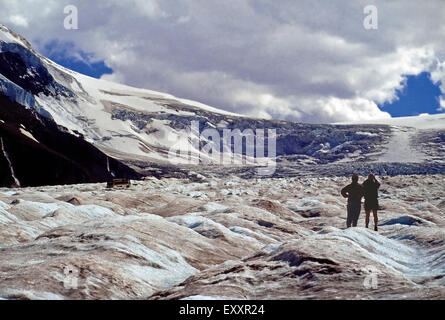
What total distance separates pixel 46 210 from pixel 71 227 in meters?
8.52

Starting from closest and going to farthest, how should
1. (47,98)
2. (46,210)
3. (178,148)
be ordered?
(46,210), (47,98), (178,148)

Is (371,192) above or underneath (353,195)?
above

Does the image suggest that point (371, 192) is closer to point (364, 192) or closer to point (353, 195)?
point (364, 192)

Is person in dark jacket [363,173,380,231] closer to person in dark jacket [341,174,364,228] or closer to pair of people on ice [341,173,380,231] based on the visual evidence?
pair of people on ice [341,173,380,231]

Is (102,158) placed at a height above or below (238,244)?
above

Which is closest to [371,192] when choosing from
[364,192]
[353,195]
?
[364,192]

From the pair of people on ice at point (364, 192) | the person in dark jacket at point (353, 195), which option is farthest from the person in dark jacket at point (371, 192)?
the person in dark jacket at point (353, 195)

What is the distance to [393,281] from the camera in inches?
363

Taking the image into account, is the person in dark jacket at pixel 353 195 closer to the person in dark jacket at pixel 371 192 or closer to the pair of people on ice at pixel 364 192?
the pair of people on ice at pixel 364 192

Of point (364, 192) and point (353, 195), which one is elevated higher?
point (364, 192)

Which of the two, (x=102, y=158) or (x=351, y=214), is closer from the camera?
(x=351, y=214)

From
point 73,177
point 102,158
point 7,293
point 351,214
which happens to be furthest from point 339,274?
point 102,158

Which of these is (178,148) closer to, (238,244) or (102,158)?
(102,158)

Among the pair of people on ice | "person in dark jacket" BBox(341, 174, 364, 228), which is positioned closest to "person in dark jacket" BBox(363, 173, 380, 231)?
the pair of people on ice
